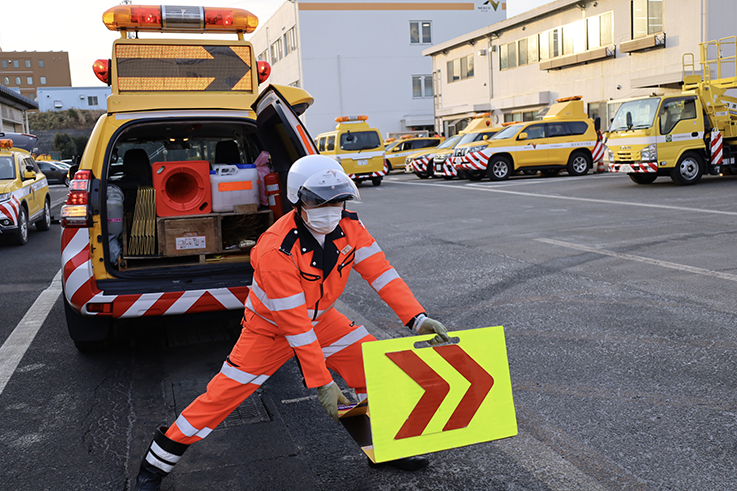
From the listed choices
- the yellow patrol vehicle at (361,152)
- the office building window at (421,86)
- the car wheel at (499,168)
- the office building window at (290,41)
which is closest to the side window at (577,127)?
the car wheel at (499,168)

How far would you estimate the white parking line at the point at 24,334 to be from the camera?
499 centimetres

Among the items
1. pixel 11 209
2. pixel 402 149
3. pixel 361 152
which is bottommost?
pixel 11 209

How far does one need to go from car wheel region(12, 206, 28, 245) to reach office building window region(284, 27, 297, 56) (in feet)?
140

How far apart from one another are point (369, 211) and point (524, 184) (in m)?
7.15

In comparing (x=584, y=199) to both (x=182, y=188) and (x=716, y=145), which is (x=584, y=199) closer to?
(x=716, y=145)

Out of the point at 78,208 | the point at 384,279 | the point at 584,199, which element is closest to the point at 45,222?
the point at 78,208

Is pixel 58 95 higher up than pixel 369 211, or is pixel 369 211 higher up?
pixel 58 95

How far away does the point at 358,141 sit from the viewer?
2386 centimetres

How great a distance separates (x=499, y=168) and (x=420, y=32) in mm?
34451

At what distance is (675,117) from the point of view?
17281 millimetres

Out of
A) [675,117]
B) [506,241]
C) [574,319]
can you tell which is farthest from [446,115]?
[574,319]

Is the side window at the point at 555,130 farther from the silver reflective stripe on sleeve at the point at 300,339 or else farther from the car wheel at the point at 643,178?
the silver reflective stripe on sleeve at the point at 300,339

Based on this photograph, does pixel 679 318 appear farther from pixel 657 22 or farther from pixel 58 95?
pixel 58 95

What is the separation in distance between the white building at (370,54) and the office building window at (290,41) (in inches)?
2.9
